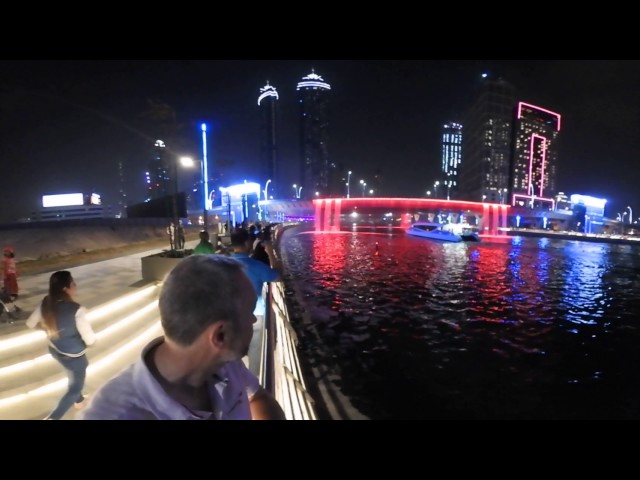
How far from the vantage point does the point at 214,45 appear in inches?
112

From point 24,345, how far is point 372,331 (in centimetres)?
1031

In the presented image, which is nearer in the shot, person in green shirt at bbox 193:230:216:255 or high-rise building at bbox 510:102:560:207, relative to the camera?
person in green shirt at bbox 193:230:216:255

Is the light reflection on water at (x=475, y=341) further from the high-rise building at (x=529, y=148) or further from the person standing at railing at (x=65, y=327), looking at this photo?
the high-rise building at (x=529, y=148)

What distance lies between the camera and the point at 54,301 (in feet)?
13.5

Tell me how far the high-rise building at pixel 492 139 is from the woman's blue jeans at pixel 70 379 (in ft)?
503

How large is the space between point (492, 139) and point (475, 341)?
152876 millimetres

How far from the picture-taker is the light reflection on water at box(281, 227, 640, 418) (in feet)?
28.8

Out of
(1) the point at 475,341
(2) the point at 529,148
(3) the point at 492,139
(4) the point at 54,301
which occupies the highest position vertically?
(3) the point at 492,139

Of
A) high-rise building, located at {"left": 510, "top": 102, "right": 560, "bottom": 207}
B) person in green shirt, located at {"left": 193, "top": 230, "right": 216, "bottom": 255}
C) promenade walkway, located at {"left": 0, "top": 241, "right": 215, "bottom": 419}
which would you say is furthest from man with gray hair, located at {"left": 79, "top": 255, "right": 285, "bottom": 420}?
high-rise building, located at {"left": 510, "top": 102, "right": 560, "bottom": 207}

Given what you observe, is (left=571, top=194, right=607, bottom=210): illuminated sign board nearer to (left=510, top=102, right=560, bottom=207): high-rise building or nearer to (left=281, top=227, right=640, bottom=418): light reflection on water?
(left=510, top=102, right=560, bottom=207): high-rise building

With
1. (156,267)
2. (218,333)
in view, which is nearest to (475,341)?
(156,267)

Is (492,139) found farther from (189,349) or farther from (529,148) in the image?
(189,349)

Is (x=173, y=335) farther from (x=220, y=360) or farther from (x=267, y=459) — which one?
(x=267, y=459)

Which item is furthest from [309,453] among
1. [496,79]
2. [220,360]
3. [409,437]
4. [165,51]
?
[496,79]
